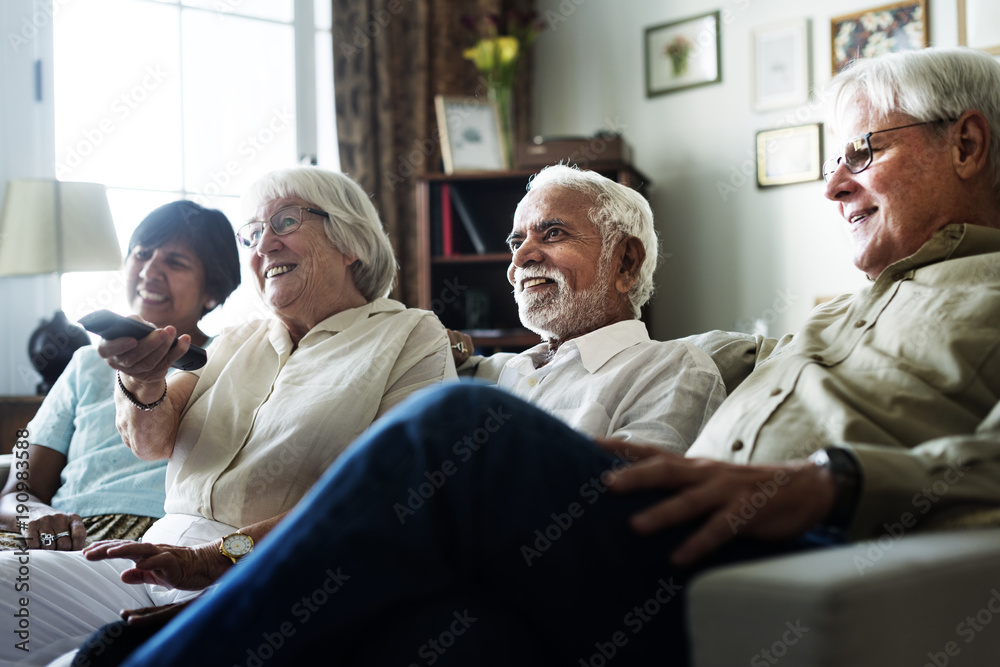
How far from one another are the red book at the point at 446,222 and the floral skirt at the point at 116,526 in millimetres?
1987

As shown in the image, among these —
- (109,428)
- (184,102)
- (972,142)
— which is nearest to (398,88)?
(184,102)

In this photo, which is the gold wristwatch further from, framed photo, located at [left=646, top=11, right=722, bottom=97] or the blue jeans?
framed photo, located at [left=646, top=11, right=722, bottom=97]

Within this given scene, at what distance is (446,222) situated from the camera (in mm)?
3551

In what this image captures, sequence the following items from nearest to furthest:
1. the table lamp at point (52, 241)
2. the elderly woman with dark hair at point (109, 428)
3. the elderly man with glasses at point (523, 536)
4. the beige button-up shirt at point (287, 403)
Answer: the elderly man with glasses at point (523, 536) → the beige button-up shirt at point (287, 403) → the elderly woman with dark hair at point (109, 428) → the table lamp at point (52, 241)

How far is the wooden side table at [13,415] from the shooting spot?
247 centimetres

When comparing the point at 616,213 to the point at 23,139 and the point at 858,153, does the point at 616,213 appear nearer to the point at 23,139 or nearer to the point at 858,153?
the point at 858,153

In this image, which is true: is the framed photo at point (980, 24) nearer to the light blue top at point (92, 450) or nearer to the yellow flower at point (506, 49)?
the yellow flower at point (506, 49)

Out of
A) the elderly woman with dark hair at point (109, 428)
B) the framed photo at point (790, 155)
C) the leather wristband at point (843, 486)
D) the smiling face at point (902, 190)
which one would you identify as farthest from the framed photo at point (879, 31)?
the leather wristband at point (843, 486)

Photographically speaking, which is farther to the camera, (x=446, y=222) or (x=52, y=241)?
(x=446, y=222)

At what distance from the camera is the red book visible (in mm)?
3541

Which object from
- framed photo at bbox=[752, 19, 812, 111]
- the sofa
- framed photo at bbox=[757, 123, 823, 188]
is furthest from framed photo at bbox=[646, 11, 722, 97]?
the sofa

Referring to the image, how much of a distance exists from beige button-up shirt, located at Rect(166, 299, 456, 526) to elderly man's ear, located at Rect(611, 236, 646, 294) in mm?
368

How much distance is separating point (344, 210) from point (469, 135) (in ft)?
6.30

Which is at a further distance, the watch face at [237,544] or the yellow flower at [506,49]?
the yellow flower at [506,49]
